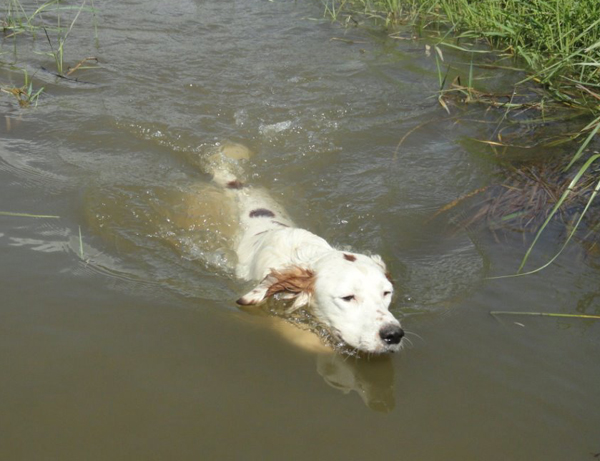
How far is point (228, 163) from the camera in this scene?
645 centimetres

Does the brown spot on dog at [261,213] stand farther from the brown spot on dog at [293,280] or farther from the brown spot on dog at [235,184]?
the brown spot on dog at [293,280]

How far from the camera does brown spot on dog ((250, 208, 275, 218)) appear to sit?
564 centimetres

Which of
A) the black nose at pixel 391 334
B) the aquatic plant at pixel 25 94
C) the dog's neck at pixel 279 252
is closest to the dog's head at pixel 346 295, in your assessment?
the black nose at pixel 391 334

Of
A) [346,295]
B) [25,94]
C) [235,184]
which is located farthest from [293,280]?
[25,94]

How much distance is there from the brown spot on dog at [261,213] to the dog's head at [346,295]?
1223 millimetres

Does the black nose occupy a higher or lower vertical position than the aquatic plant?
lower

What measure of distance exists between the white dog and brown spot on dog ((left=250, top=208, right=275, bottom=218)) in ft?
0.72

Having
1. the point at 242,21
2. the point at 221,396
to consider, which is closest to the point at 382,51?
the point at 242,21

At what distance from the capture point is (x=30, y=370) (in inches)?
130

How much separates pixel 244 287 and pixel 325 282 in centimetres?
79

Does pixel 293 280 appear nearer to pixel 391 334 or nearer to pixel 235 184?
pixel 391 334

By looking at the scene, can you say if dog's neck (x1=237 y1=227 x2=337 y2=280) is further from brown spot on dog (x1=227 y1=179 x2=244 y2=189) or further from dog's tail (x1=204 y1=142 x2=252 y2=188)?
dog's tail (x1=204 y1=142 x2=252 y2=188)

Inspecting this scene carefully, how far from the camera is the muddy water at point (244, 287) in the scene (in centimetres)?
A: 315

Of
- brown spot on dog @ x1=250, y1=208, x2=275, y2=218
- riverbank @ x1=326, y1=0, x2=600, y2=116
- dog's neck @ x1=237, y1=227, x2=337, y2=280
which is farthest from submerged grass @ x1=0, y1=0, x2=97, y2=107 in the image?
riverbank @ x1=326, y1=0, x2=600, y2=116
